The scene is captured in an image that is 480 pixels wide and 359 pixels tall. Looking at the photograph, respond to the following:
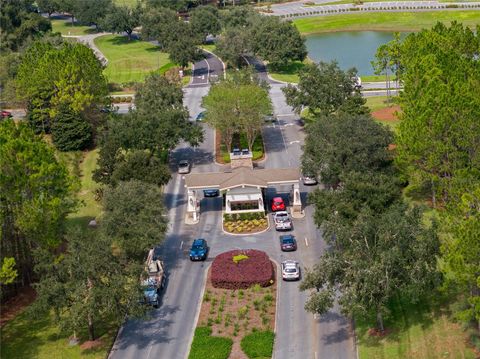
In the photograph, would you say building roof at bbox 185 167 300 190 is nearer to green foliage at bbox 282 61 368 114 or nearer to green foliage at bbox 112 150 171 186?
green foliage at bbox 112 150 171 186

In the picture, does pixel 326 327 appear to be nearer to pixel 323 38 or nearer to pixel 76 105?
pixel 76 105

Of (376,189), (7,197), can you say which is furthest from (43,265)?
(376,189)

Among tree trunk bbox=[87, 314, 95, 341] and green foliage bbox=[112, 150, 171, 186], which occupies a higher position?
green foliage bbox=[112, 150, 171, 186]

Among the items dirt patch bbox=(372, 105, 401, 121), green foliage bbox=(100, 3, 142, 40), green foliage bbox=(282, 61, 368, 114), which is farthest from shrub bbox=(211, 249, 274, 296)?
green foliage bbox=(100, 3, 142, 40)

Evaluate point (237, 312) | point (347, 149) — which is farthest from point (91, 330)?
point (347, 149)

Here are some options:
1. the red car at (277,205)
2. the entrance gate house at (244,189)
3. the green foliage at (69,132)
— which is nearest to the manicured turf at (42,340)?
the entrance gate house at (244,189)
